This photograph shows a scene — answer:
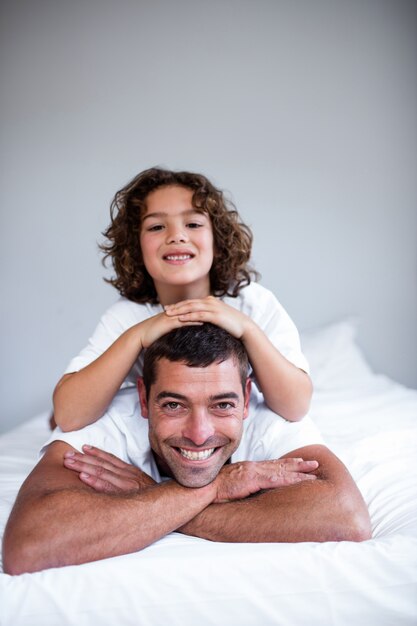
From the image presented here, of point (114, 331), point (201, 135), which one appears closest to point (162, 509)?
point (114, 331)

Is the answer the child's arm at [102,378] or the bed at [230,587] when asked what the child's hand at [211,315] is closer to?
the child's arm at [102,378]

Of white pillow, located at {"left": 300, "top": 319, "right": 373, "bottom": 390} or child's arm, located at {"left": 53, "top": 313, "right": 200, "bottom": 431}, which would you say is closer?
child's arm, located at {"left": 53, "top": 313, "right": 200, "bottom": 431}

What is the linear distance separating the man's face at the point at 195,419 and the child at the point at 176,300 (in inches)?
6.1

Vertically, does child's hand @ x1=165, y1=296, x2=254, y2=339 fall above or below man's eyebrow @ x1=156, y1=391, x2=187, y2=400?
above

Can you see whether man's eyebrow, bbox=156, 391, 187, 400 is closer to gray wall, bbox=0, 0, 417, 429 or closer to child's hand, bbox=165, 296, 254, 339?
child's hand, bbox=165, 296, 254, 339

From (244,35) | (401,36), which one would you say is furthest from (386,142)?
(244,35)

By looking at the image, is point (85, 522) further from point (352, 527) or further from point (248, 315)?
point (248, 315)

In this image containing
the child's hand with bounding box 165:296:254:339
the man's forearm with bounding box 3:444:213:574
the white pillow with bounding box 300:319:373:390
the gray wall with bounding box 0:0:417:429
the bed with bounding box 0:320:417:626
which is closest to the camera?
the bed with bounding box 0:320:417:626

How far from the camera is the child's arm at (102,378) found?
1582 millimetres

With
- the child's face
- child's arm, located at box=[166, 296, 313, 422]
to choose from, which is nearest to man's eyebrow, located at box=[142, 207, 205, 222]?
the child's face

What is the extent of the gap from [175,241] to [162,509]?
811mm

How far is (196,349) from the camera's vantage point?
4.84 ft

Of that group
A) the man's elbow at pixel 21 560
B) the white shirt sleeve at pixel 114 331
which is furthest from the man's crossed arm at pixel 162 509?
the white shirt sleeve at pixel 114 331

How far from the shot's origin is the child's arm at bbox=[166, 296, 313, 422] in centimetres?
155
